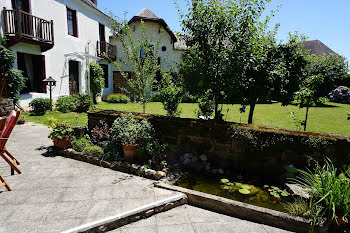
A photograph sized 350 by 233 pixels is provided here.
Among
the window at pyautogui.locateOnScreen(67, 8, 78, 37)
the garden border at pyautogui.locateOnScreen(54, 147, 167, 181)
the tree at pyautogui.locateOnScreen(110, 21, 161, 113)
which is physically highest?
the window at pyautogui.locateOnScreen(67, 8, 78, 37)

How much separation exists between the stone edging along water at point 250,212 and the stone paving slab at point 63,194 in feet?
1.52

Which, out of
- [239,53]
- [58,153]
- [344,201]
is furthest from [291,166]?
[58,153]

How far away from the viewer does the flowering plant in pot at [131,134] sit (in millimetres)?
4273

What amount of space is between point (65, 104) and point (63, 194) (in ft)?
27.1

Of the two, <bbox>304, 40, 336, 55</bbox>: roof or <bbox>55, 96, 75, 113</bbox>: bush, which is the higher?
<bbox>304, 40, 336, 55</bbox>: roof

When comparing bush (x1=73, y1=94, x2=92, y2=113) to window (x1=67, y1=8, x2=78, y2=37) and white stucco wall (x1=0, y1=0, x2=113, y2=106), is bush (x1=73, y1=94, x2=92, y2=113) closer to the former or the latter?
white stucco wall (x1=0, y1=0, x2=113, y2=106)

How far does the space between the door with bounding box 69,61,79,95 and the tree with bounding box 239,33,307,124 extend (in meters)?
11.2

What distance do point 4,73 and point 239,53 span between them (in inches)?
337

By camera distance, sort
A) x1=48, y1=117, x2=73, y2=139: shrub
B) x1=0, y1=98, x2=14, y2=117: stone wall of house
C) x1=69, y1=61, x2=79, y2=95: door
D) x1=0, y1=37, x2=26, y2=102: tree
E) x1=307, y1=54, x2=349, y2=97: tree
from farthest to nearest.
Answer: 1. x1=307, y1=54, x2=349, y2=97: tree
2. x1=69, y1=61, x2=79, y2=95: door
3. x1=0, y1=37, x2=26, y2=102: tree
4. x1=0, y1=98, x2=14, y2=117: stone wall of house
5. x1=48, y1=117, x2=73, y2=139: shrub

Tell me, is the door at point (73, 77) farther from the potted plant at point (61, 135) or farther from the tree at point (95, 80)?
the potted plant at point (61, 135)

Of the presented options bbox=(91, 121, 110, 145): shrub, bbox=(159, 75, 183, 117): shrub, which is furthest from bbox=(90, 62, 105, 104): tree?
bbox=(91, 121, 110, 145): shrub

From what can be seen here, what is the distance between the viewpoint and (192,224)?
276 cm

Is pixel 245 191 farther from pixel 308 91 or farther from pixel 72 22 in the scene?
pixel 72 22

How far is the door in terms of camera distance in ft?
42.5
